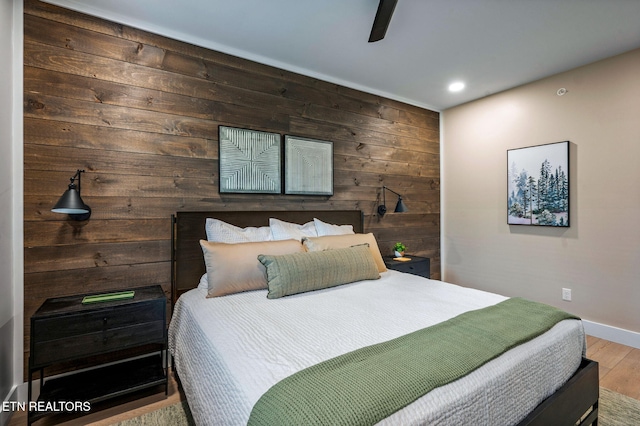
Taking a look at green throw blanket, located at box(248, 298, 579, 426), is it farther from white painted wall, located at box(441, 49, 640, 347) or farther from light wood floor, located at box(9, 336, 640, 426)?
white painted wall, located at box(441, 49, 640, 347)

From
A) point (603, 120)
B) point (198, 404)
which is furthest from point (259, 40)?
point (603, 120)

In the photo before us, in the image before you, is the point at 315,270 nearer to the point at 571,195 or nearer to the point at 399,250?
the point at 399,250

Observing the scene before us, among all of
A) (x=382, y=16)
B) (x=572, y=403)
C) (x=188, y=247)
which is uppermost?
(x=382, y=16)

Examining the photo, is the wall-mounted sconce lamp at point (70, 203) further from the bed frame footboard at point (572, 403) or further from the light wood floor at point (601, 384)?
the bed frame footboard at point (572, 403)

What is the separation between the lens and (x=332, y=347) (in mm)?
1272

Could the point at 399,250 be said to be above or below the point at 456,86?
below

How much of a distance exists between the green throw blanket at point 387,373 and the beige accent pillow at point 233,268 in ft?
3.49

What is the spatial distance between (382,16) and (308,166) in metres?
1.48

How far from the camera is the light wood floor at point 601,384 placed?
5.94 ft

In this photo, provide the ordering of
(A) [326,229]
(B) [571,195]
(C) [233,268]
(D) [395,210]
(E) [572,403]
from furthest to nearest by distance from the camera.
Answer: (D) [395,210] < (B) [571,195] < (A) [326,229] < (C) [233,268] < (E) [572,403]

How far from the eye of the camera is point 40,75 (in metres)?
1.97

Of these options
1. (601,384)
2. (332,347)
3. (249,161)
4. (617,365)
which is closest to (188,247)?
(249,161)

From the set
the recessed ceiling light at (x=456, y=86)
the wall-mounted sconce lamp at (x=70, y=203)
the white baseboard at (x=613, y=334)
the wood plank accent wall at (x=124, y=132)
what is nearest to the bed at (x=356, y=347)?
the wood plank accent wall at (x=124, y=132)

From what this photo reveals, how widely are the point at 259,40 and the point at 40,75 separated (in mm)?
1483
